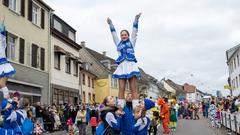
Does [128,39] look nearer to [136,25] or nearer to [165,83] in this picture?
[136,25]

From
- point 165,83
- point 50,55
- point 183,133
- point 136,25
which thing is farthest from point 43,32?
point 165,83

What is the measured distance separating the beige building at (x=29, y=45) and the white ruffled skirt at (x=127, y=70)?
14.5 metres

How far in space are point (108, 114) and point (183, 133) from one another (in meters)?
11.7

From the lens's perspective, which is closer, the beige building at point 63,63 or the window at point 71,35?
the beige building at point 63,63

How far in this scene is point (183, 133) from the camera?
57.8 feet

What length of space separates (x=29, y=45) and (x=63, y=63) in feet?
23.3

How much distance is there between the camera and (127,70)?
23.2 ft

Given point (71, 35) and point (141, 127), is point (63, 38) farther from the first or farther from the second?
point (141, 127)

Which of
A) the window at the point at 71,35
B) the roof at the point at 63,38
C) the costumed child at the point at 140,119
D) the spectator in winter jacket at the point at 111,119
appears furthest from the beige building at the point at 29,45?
the spectator in winter jacket at the point at 111,119

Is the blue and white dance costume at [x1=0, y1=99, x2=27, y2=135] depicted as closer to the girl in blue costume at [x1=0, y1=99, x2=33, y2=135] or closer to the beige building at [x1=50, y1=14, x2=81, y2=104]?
the girl in blue costume at [x1=0, y1=99, x2=33, y2=135]

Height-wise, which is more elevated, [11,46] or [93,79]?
[11,46]

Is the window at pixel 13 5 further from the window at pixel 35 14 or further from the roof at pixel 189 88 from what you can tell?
the roof at pixel 189 88

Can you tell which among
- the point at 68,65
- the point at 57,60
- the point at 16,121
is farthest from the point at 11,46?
the point at 16,121

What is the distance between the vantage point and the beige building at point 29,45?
21.3 meters
